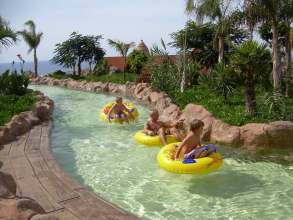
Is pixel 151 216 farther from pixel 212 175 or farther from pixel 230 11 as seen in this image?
pixel 230 11

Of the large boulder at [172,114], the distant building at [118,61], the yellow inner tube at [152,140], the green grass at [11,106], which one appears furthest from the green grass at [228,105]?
the distant building at [118,61]

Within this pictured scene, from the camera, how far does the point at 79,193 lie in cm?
521

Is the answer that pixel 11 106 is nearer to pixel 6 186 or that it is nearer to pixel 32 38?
pixel 6 186

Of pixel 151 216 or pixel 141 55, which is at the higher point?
pixel 141 55

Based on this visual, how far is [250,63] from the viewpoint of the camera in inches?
387

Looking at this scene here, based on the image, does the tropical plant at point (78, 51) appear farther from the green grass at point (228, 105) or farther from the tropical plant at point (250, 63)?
the tropical plant at point (250, 63)

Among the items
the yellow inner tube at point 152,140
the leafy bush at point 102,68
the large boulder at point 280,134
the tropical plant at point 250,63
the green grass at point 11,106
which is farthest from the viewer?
the leafy bush at point 102,68

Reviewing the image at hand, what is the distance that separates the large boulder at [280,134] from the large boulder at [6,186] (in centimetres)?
568

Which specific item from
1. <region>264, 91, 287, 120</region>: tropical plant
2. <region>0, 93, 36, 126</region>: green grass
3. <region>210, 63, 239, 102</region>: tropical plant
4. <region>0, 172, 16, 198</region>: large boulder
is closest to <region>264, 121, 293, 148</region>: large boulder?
<region>264, 91, 287, 120</region>: tropical plant

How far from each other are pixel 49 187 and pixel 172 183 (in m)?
2.11

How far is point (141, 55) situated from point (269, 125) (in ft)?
60.8

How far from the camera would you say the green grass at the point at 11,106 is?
1048cm

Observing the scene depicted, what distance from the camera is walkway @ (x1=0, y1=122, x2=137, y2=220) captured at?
15.2 ft

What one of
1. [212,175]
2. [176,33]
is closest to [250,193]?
[212,175]
